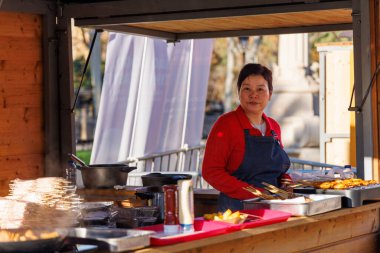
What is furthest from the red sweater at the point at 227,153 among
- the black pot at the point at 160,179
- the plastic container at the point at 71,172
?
the plastic container at the point at 71,172

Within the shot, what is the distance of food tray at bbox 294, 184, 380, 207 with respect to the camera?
17.8 feet

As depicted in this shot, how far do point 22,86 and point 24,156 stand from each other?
0.54 meters

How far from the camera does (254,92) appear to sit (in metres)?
5.58

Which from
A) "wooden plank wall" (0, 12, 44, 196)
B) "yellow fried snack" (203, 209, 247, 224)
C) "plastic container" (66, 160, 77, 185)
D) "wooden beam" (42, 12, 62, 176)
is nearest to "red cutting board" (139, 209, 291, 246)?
"yellow fried snack" (203, 209, 247, 224)

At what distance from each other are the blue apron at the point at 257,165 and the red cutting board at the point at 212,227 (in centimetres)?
72

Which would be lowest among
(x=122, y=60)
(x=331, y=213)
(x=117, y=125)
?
(x=331, y=213)

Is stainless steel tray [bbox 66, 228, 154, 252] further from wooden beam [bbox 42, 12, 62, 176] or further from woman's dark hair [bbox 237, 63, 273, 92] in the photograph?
wooden beam [bbox 42, 12, 62, 176]

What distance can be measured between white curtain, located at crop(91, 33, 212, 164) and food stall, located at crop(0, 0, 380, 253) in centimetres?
102

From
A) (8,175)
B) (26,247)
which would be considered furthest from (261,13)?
(26,247)

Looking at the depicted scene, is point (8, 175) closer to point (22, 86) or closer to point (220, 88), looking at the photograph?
point (22, 86)

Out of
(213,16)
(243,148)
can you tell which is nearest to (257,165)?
(243,148)

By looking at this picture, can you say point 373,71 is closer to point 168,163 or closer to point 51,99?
point 51,99

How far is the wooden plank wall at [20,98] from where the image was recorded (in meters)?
6.82

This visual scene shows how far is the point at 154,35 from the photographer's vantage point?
765 cm
